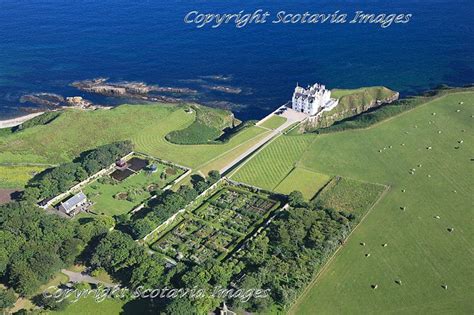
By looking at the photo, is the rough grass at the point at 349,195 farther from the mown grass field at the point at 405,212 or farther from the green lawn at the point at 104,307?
the green lawn at the point at 104,307

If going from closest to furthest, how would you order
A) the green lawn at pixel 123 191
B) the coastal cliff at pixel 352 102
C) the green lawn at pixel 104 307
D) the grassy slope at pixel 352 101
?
the green lawn at pixel 104 307 → the green lawn at pixel 123 191 → the coastal cliff at pixel 352 102 → the grassy slope at pixel 352 101

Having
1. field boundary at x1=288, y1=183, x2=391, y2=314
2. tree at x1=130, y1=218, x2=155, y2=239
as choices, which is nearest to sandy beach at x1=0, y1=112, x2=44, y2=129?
tree at x1=130, y1=218, x2=155, y2=239

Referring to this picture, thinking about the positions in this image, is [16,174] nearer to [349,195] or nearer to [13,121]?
[13,121]

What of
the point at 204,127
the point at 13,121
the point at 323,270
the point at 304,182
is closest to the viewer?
the point at 323,270

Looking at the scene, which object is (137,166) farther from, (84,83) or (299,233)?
(84,83)

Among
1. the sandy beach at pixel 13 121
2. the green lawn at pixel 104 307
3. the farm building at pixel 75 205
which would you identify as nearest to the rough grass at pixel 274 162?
the farm building at pixel 75 205

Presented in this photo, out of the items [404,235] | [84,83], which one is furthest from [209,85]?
[404,235]

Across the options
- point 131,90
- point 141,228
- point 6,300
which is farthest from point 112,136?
point 6,300
